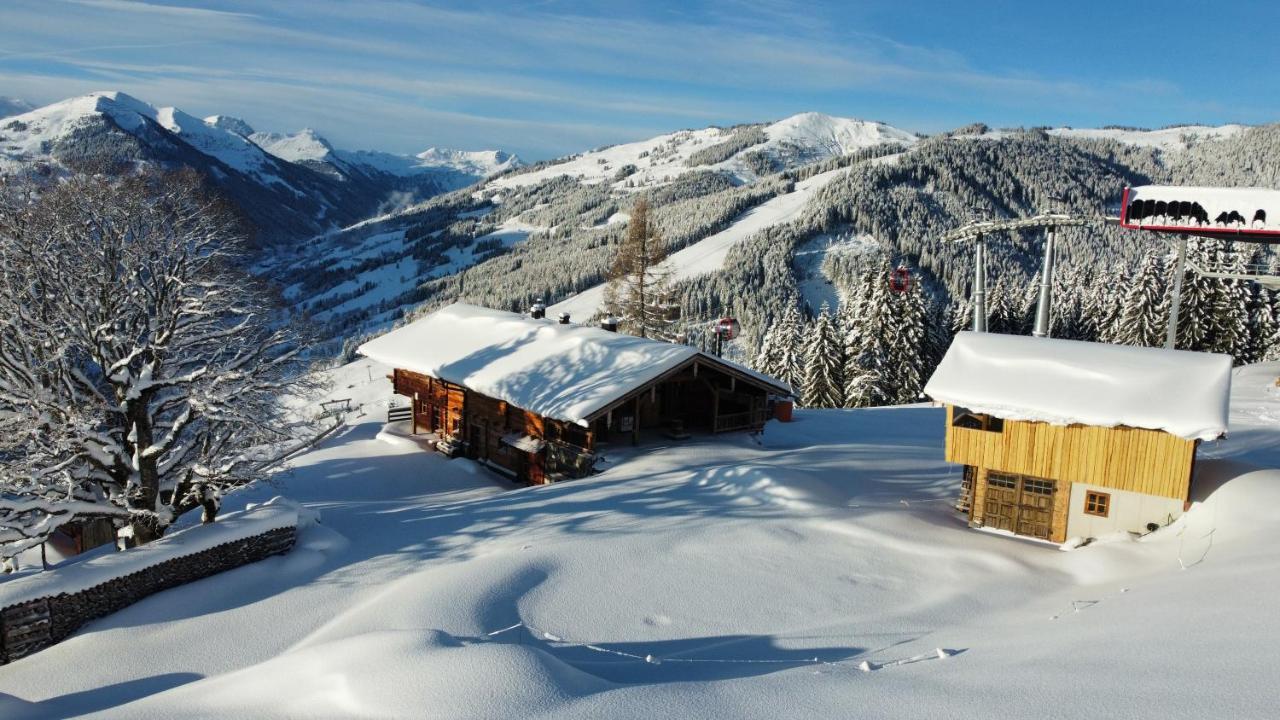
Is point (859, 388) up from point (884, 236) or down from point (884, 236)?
down

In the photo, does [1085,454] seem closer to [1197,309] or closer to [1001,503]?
[1001,503]

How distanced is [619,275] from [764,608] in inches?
1248

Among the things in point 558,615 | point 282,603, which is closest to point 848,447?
point 558,615

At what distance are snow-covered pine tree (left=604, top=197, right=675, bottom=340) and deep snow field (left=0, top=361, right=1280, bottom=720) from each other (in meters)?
19.9

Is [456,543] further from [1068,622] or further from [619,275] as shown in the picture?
[619,275]

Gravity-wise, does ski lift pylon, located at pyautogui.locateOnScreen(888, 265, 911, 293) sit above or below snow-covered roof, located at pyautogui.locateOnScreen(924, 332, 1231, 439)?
above

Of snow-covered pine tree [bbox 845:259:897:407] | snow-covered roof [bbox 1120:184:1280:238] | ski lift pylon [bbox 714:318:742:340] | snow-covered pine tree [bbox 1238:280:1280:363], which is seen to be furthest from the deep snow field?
snow-covered pine tree [bbox 1238:280:1280:363]

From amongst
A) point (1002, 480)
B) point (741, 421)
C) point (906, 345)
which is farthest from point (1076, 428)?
point (906, 345)

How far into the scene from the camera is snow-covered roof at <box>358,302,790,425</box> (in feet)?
77.6

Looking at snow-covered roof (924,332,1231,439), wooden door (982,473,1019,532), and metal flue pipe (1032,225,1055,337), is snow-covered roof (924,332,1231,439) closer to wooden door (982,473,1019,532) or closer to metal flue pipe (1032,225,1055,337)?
wooden door (982,473,1019,532)

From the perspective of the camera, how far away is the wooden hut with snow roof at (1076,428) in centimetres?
1595

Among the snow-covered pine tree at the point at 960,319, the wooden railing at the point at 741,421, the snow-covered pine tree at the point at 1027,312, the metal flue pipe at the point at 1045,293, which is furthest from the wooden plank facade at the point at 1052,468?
the snow-covered pine tree at the point at 1027,312

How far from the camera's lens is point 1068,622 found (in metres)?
11.4

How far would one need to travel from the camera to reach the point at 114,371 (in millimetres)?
15766
